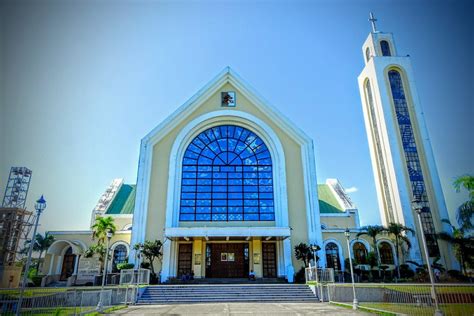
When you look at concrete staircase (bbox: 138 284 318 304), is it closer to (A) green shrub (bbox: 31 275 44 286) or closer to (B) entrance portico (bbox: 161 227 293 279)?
(B) entrance portico (bbox: 161 227 293 279)

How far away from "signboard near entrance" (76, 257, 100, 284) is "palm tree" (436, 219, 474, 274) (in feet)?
95.8

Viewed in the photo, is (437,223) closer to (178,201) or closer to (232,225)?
(232,225)

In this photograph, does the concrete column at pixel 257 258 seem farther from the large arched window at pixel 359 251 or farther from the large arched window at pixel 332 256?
the large arched window at pixel 359 251

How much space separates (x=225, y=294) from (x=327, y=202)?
64.1 feet

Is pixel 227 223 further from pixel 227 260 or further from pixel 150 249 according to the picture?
pixel 150 249

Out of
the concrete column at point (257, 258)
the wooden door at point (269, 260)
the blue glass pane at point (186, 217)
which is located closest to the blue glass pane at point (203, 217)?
the blue glass pane at point (186, 217)

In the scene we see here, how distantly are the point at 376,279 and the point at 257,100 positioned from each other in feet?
56.7

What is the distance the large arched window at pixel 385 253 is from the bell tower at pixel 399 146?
5.56ft

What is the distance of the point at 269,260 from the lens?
2317 cm

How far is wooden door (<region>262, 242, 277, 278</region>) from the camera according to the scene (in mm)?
22750

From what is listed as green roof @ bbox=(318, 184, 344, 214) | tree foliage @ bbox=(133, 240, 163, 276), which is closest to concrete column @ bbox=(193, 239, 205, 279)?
tree foliage @ bbox=(133, 240, 163, 276)

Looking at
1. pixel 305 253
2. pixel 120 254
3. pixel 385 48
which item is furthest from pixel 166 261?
pixel 385 48

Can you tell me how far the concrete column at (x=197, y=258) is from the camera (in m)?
22.4

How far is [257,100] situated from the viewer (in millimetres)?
26719
